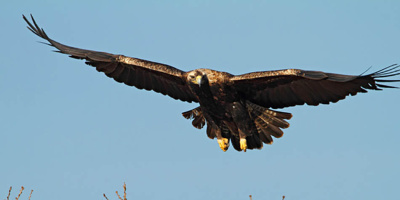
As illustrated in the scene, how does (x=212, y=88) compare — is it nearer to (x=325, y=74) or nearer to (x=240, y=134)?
(x=240, y=134)

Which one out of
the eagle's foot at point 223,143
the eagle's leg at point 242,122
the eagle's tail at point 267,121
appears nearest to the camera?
the eagle's leg at point 242,122

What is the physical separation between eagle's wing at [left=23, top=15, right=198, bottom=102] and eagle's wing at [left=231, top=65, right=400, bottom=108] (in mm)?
1210

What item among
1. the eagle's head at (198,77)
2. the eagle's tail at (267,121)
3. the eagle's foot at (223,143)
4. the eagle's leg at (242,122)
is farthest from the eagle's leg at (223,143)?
the eagle's head at (198,77)

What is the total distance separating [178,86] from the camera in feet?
38.1

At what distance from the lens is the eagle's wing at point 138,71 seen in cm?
1123

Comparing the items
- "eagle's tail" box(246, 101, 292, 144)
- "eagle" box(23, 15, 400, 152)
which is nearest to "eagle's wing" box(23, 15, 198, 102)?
"eagle" box(23, 15, 400, 152)

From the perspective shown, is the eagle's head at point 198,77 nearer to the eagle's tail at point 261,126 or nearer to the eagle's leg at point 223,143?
the eagle's tail at point 261,126

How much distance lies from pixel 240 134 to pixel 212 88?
3.84 feet

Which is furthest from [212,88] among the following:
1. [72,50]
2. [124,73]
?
[72,50]

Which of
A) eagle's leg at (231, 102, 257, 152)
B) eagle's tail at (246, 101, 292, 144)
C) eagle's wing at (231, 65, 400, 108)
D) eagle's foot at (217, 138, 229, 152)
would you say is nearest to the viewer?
eagle's wing at (231, 65, 400, 108)

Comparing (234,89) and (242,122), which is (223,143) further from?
(234,89)

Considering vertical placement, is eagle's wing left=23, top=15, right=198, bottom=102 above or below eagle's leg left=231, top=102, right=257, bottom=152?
above

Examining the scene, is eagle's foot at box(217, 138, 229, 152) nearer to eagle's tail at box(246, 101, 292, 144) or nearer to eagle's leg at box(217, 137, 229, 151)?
eagle's leg at box(217, 137, 229, 151)

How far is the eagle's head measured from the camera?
1053 centimetres
